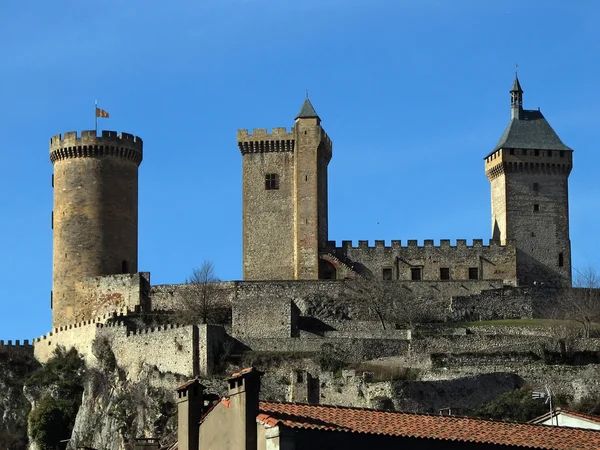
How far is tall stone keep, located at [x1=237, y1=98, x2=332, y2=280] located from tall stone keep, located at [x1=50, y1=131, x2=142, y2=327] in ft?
20.5

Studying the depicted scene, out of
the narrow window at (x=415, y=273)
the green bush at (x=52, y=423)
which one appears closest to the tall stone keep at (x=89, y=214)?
the green bush at (x=52, y=423)

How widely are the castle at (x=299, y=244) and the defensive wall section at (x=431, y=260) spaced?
50mm

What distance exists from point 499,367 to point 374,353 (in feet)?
19.7

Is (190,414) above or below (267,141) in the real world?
below

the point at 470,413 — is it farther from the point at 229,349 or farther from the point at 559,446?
the point at 559,446

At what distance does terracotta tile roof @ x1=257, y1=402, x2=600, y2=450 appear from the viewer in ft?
111

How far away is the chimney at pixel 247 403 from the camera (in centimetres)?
3306

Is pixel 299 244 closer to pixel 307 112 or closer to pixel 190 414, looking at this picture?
pixel 307 112

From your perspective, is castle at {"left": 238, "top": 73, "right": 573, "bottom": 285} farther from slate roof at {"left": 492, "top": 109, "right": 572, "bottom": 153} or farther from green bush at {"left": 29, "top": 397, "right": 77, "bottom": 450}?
green bush at {"left": 29, "top": 397, "right": 77, "bottom": 450}

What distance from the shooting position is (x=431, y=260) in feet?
279

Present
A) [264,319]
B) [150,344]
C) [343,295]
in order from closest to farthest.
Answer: [150,344]
[264,319]
[343,295]

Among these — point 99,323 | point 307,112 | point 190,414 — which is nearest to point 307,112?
point 307,112

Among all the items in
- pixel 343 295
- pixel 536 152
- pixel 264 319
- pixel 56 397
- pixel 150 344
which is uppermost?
pixel 536 152

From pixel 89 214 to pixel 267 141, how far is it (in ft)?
31.5
